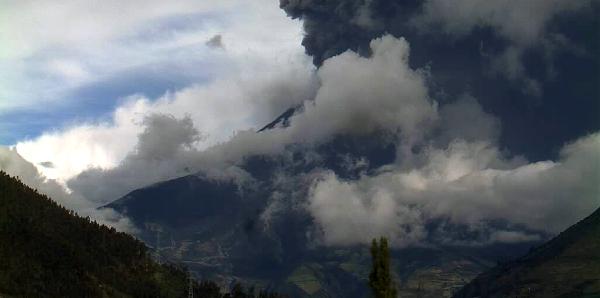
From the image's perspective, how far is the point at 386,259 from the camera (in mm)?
138500

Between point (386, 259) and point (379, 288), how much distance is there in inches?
238

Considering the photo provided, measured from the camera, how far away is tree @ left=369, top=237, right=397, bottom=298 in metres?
137

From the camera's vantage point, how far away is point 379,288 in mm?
137000

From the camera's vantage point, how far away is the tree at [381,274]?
136875 mm

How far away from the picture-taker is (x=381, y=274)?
137250mm
